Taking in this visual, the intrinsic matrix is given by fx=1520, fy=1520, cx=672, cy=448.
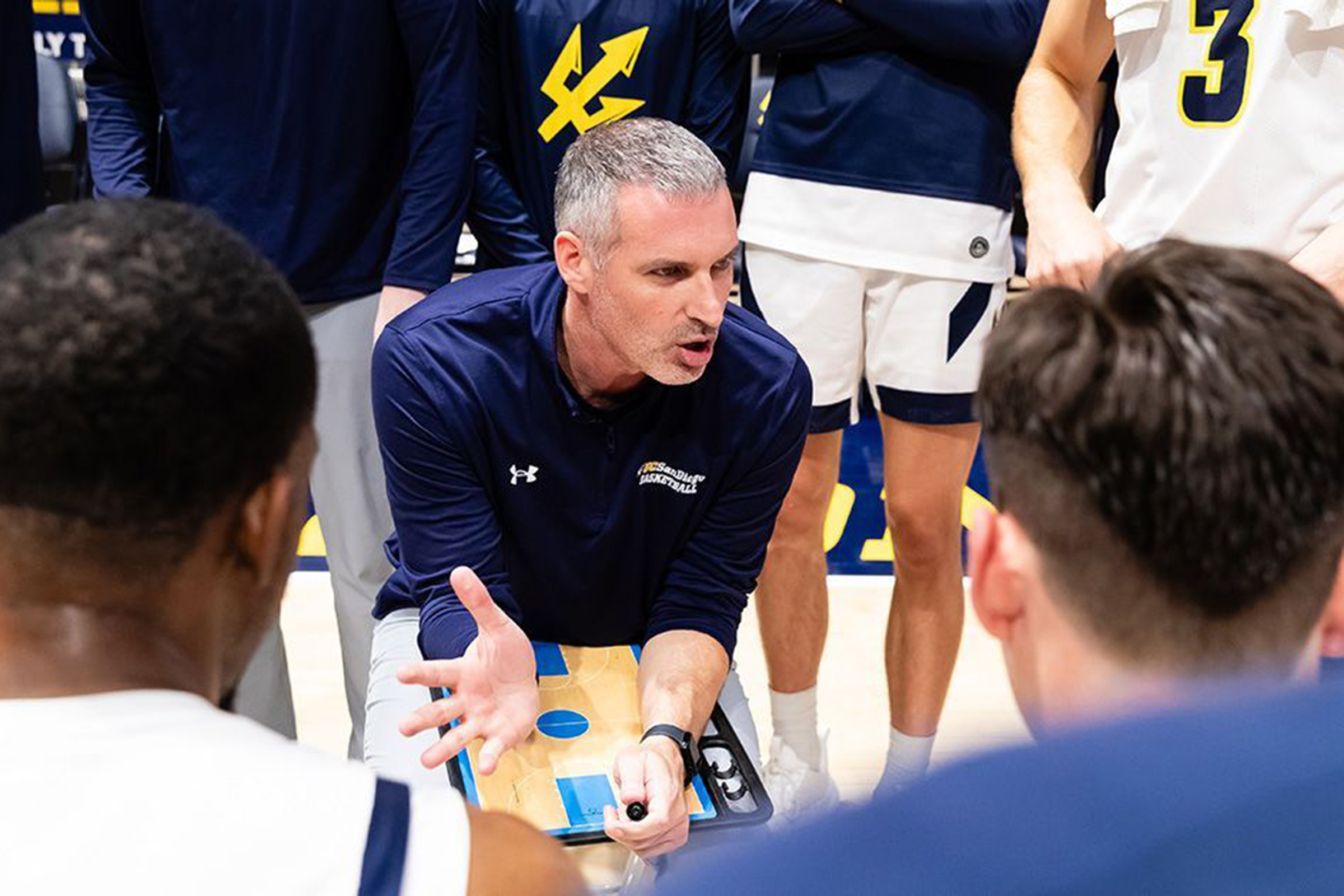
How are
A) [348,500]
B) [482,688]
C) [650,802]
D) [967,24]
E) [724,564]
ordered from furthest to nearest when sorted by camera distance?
[348,500] < [967,24] < [724,564] < [482,688] < [650,802]

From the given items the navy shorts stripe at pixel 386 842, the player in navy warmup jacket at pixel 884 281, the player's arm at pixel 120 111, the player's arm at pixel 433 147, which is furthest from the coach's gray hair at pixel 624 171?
the navy shorts stripe at pixel 386 842

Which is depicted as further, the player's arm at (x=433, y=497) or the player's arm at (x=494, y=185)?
the player's arm at (x=494, y=185)

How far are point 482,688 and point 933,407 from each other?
50.5 inches

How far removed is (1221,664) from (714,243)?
1.52 meters

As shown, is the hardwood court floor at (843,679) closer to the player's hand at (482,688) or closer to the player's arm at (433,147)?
the player's arm at (433,147)

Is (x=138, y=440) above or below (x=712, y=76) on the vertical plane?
above

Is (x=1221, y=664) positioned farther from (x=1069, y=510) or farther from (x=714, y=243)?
(x=714, y=243)

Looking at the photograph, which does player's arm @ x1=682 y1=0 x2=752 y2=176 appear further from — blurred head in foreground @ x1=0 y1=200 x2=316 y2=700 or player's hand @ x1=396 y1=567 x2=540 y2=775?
blurred head in foreground @ x1=0 y1=200 x2=316 y2=700

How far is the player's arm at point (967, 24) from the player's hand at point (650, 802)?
1.50 m

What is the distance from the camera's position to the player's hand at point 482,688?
2.00 meters

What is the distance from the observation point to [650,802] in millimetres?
1992

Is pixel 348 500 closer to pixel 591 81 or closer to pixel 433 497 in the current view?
pixel 433 497

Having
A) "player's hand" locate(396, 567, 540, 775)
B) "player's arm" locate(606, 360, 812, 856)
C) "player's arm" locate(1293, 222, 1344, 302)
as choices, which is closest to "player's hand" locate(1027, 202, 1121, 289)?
"player's arm" locate(1293, 222, 1344, 302)

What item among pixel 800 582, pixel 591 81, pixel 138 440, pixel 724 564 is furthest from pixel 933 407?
pixel 138 440
